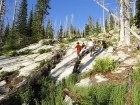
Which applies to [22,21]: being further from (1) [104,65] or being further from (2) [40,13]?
(1) [104,65]

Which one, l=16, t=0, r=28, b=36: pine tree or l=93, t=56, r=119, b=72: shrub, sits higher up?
l=16, t=0, r=28, b=36: pine tree

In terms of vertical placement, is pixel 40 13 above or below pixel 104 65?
above

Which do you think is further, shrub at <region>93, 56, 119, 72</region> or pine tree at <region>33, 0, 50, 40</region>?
pine tree at <region>33, 0, 50, 40</region>

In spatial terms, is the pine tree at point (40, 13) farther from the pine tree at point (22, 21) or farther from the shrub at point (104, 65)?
the shrub at point (104, 65)

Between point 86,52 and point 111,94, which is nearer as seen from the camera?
point 111,94

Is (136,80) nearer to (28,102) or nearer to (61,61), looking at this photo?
(28,102)

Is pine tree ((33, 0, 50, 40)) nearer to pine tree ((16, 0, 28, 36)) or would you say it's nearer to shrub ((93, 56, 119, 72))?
pine tree ((16, 0, 28, 36))

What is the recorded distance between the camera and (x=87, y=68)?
13750 mm

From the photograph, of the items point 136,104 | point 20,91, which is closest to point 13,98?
point 20,91

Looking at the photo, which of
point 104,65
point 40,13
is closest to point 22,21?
point 40,13

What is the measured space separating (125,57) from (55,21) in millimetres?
75125

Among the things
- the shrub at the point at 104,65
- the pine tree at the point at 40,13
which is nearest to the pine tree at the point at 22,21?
the pine tree at the point at 40,13

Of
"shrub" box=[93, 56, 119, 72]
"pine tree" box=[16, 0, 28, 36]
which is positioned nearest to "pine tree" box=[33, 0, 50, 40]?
"pine tree" box=[16, 0, 28, 36]

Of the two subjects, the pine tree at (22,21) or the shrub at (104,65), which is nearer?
the shrub at (104,65)
